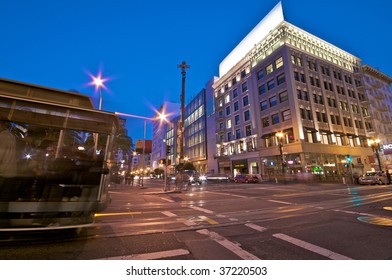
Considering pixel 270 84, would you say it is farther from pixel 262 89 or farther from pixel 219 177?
pixel 219 177

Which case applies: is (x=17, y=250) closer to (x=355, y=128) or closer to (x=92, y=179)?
(x=92, y=179)

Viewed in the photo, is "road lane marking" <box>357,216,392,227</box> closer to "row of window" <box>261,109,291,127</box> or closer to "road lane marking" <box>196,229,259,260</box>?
"road lane marking" <box>196,229,259,260</box>

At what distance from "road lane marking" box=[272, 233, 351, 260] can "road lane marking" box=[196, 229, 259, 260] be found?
1240 millimetres

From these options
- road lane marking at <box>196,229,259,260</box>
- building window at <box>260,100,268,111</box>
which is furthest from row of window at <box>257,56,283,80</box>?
road lane marking at <box>196,229,259,260</box>

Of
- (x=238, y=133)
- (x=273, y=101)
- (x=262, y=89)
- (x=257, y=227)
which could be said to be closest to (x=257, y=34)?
(x=262, y=89)

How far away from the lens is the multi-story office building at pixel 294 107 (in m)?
32.5

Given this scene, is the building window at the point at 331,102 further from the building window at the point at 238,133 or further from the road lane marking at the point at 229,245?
the road lane marking at the point at 229,245

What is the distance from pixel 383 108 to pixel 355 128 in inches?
684

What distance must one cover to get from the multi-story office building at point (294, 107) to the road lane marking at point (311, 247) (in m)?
25.7

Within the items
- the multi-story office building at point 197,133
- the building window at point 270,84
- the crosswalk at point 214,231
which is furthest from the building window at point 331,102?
the crosswalk at point 214,231

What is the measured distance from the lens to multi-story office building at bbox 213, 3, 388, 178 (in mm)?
32500

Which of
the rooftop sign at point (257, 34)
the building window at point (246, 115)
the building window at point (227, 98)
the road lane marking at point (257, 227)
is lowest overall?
the road lane marking at point (257, 227)
